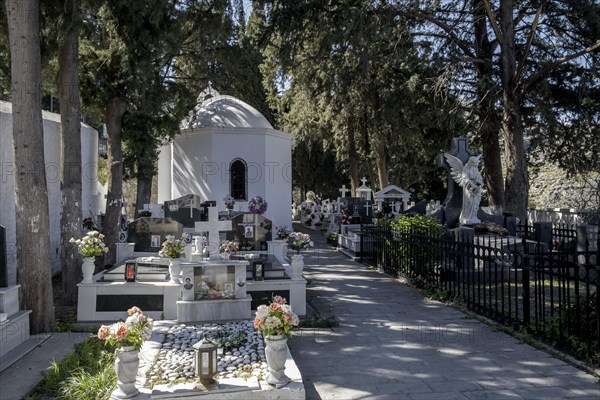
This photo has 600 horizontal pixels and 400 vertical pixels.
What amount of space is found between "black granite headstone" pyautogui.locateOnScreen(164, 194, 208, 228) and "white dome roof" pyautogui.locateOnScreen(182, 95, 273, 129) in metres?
5.16

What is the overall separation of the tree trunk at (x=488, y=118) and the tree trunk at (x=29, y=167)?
48.2 feet

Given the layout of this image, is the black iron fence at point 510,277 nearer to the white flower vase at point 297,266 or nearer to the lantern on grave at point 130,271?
the white flower vase at point 297,266

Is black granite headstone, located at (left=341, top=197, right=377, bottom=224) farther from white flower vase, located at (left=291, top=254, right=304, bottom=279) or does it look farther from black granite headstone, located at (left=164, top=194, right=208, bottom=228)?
white flower vase, located at (left=291, top=254, right=304, bottom=279)

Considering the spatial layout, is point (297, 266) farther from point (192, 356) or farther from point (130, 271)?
point (192, 356)

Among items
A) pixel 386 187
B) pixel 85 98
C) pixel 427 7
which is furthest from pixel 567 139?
pixel 85 98

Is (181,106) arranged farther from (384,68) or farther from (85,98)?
(384,68)

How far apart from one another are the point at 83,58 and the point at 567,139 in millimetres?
16844

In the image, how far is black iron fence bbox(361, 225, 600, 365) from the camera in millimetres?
6340

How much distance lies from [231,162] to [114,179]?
9.20m

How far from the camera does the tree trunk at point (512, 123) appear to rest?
17.6 m

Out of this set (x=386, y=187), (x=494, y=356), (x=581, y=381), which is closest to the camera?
(x=581, y=381)

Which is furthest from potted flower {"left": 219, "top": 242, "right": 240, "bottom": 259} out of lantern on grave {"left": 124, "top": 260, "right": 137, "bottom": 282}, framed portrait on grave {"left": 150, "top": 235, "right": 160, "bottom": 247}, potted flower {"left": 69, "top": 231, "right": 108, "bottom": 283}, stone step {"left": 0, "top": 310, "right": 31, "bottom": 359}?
stone step {"left": 0, "top": 310, "right": 31, "bottom": 359}

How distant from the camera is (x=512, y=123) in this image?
17.6m

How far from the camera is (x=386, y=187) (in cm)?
2709
